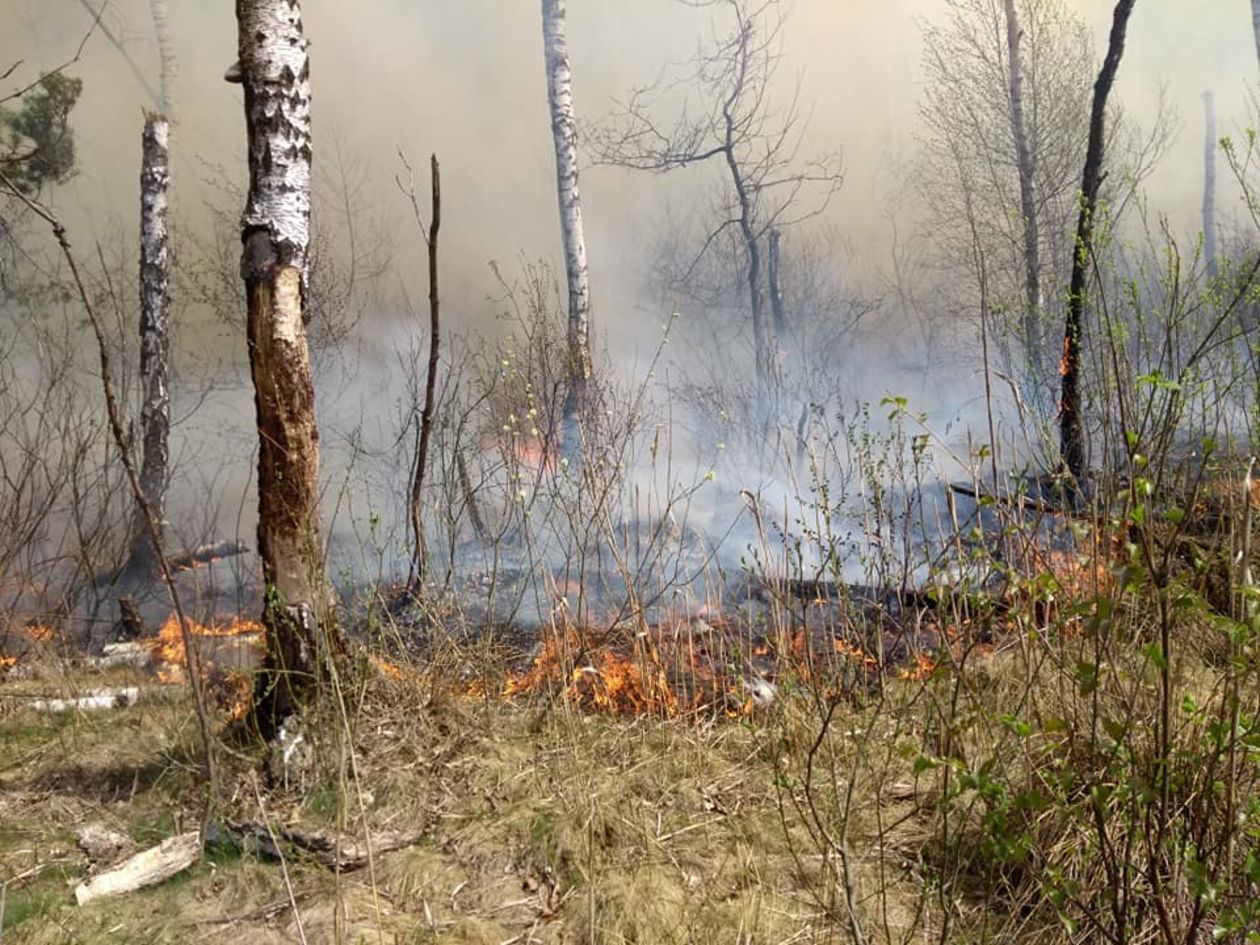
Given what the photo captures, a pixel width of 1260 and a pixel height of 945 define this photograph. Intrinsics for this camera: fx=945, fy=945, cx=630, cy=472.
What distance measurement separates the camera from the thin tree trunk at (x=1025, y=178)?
377 inches

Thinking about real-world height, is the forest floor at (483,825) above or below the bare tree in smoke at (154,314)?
below

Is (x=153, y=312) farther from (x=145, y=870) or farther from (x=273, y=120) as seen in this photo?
(x=145, y=870)

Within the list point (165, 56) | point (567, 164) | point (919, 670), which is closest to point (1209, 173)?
point (567, 164)

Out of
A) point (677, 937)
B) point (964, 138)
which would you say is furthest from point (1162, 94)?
point (677, 937)

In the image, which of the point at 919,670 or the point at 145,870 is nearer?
the point at 145,870

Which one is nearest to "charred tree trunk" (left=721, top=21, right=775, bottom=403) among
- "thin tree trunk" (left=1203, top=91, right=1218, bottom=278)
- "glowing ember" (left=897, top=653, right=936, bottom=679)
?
"thin tree trunk" (left=1203, top=91, right=1218, bottom=278)

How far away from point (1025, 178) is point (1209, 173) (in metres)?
3.76

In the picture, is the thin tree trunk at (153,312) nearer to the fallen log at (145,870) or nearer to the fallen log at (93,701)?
the fallen log at (93,701)

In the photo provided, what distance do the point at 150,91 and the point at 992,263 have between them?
367 inches

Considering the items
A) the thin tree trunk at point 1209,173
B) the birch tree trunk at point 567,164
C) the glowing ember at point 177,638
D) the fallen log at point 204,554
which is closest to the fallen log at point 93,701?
the glowing ember at point 177,638

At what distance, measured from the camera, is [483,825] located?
296cm

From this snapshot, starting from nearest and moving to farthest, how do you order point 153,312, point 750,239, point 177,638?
point 177,638, point 153,312, point 750,239

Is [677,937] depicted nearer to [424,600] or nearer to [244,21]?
[424,600]

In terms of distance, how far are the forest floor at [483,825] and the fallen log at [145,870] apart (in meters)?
0.03
